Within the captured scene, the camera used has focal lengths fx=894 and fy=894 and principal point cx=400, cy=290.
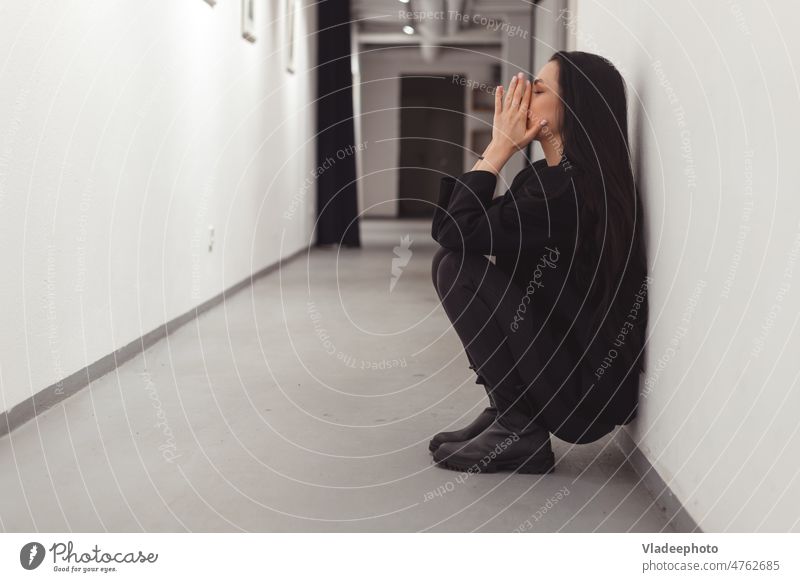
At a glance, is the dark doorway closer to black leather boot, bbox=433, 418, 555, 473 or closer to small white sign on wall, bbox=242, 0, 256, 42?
small white sign on wall, bbox=242, 0, 256, 42

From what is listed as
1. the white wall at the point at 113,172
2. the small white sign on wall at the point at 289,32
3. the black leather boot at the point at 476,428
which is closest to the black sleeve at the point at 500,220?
the black leather boot at the point at 476,428

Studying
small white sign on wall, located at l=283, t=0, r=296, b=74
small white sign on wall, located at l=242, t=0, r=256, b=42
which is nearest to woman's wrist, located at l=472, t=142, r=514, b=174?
small white sign on wall, located at l=242, t=0, r=256, b=42

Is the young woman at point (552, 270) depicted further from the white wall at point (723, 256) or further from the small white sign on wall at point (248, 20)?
the small white sign on wall at point (248, 20)

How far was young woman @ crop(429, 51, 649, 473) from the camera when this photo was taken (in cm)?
146

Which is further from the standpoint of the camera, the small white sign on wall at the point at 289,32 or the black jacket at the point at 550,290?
the small white sign on wall at the point at 289,32

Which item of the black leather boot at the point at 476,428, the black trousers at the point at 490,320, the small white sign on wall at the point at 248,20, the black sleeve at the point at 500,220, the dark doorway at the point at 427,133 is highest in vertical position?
the small white sign on wall at the point at 248,20

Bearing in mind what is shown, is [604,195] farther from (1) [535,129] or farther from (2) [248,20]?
(2) [248,20]

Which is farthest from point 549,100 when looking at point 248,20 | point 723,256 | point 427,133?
point 427,133

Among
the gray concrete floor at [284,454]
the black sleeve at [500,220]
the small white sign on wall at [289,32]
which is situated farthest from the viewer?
the small white sign on wall at [289,32]

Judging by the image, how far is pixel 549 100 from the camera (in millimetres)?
1517

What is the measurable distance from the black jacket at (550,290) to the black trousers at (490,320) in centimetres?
1

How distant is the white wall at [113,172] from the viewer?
1870mm
